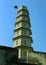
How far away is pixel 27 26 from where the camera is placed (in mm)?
36406

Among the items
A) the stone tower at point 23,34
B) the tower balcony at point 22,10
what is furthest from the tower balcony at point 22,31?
the tower balcony at point 22,10

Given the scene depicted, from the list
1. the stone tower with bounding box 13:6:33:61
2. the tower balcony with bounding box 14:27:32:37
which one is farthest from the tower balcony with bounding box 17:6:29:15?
the tower balcony with bounding box 14:27:32:37

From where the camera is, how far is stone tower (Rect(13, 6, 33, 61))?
3331 cm

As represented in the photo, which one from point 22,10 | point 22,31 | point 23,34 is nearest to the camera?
point 23,34

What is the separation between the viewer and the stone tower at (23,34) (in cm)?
3331

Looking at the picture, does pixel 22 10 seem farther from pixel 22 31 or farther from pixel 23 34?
pixel 23 34

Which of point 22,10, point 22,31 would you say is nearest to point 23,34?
point 22,31

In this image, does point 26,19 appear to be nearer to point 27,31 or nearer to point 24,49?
point 27,31

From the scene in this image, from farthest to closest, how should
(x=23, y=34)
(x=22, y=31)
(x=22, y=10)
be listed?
1. (x=22, y=10)
2. (x=22, y=31)
3. (x=23, y=34)

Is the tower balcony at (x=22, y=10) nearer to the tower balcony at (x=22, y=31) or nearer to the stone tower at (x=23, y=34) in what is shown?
the stone tower at (x=23, y=34)

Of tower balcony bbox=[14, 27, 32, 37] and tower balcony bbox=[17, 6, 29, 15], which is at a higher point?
tower balcony bbox=[17, 6, 29, 15]

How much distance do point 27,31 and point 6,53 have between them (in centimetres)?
1770

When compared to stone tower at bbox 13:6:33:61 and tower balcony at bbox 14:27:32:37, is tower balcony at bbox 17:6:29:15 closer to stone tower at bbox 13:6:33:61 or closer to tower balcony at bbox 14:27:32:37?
stone tower at bbox 13:6:33:61

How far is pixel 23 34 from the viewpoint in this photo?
35125 millimetres
